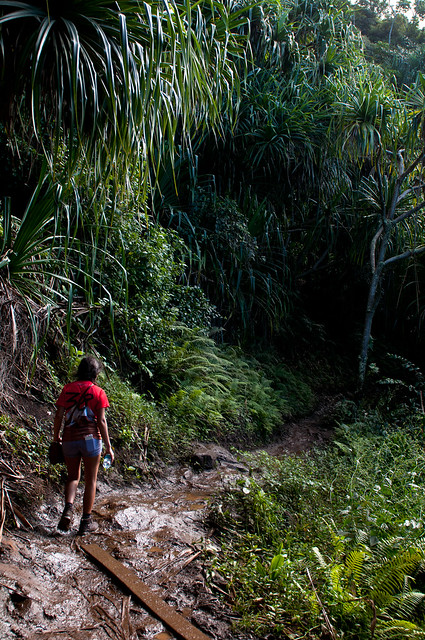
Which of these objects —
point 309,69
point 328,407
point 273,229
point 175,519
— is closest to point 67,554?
point 175,519

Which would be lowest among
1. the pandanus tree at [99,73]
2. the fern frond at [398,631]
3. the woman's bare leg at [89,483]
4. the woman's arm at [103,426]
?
the woman's bare leg at [89,483]

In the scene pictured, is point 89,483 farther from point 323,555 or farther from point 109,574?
point 323,555

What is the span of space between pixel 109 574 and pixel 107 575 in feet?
0.04

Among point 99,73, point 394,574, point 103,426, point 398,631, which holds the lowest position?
point 398,631

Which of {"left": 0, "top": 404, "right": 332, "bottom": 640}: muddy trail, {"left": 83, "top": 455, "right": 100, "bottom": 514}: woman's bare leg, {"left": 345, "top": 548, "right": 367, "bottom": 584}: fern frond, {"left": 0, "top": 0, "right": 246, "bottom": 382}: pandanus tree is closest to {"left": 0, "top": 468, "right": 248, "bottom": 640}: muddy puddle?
{"left": 0, "top": 404, "right": 332, "bottom": 640}: muddy trail

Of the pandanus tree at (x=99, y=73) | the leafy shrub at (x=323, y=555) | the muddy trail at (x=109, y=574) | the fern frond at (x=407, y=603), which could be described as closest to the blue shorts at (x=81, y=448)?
the muddy trail at (x=109, y=574)

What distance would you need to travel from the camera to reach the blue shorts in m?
3.38

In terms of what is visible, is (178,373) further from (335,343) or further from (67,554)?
(335,343)

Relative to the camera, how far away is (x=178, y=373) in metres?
6.49

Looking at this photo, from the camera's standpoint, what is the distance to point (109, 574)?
9.45 ft

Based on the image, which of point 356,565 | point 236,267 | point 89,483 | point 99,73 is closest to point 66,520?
point 89,483

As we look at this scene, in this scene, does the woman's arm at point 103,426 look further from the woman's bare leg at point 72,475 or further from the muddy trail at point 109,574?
the muddy trail at point 109,574

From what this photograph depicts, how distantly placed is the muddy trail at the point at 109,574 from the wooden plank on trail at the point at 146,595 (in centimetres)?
3

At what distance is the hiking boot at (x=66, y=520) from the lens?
3.31 metres
